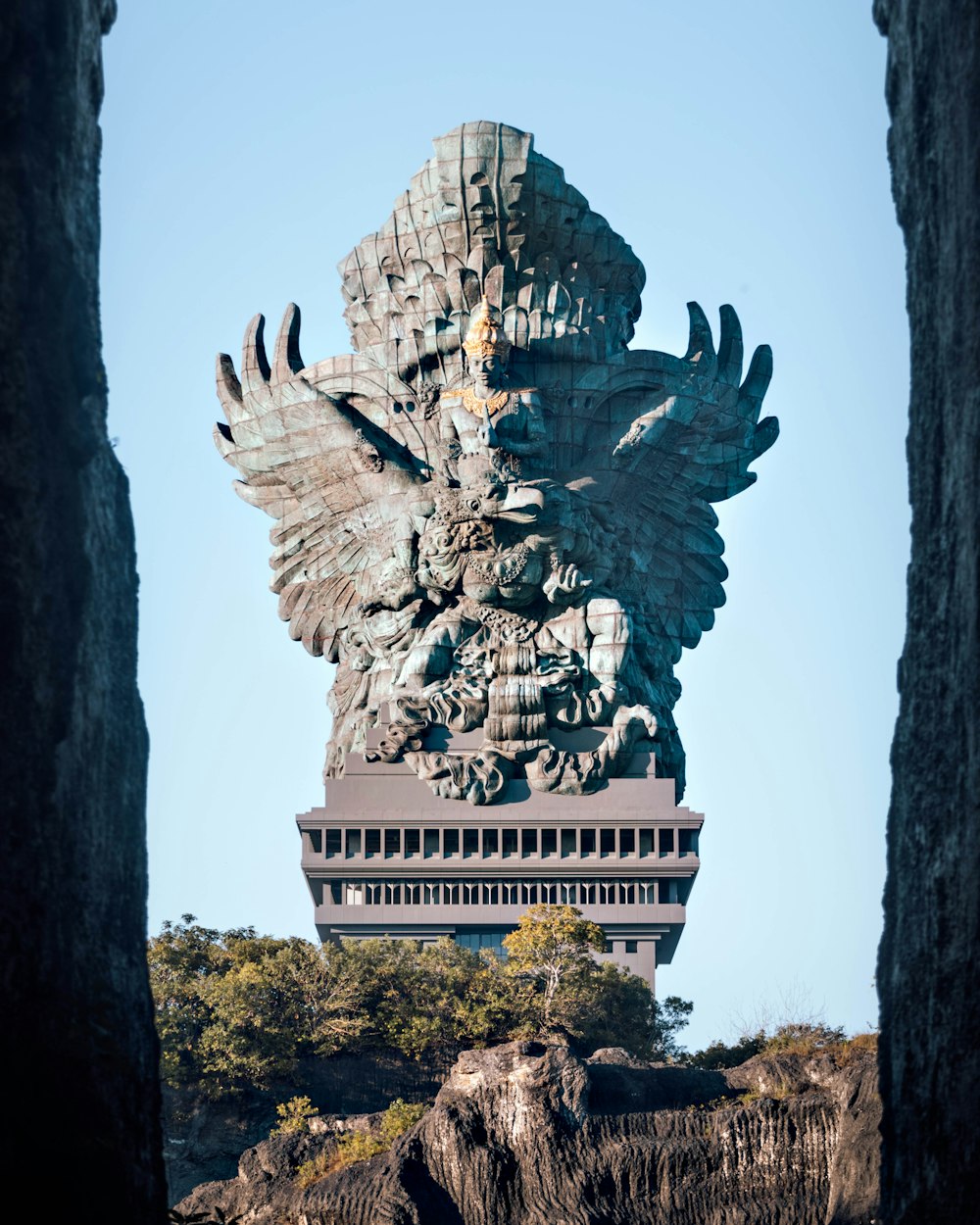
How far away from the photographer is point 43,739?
78.5ft

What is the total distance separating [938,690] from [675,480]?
4227 inches

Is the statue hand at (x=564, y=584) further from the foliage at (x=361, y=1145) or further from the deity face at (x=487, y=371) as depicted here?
the foliage at (x=361, y=1145)

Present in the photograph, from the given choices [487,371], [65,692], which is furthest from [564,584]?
[65,692]

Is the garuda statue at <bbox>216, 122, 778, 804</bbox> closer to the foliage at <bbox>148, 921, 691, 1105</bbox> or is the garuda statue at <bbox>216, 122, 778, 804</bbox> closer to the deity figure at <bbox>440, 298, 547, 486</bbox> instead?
the deity figure at <bbox>440, 298, 547, 486</bbox>

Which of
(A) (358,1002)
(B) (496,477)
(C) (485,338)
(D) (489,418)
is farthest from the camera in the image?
(C) (485,338)

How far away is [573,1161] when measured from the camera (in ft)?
231

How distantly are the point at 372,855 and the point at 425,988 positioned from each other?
30364 mm

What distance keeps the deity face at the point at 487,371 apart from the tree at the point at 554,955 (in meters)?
33.4

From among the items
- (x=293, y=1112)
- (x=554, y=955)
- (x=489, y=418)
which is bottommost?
(x=293, y=1112)

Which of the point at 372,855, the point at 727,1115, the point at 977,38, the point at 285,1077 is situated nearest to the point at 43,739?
the point at 977,38

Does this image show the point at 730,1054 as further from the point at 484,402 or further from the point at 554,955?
the point at 484,402

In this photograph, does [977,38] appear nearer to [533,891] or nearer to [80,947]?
[80,947]

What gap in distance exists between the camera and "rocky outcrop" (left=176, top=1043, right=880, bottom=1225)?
68.1 meters

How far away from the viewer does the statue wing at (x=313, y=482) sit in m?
130
